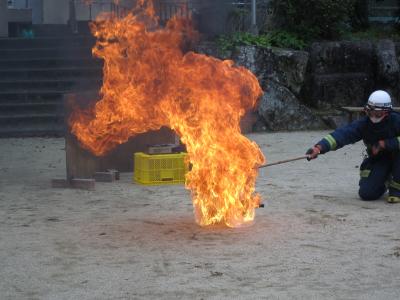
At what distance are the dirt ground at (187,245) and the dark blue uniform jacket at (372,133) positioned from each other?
25.3 inches

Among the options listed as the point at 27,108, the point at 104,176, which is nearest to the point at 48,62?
the point at 27,108

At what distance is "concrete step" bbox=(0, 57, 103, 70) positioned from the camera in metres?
17.4

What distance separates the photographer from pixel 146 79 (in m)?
9.76

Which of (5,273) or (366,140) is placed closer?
(5,273)

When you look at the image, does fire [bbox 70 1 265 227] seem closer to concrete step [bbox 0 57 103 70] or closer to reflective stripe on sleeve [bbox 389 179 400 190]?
reflective stripe on sleeve [bbox 389 179 400 190]

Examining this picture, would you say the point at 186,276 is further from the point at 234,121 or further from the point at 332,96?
the point at 332,96

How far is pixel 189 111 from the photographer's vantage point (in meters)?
8.05

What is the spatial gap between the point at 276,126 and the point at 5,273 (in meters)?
10.8

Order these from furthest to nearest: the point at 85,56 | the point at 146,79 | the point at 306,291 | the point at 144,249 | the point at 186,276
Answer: the point at 85,56 < the point at 146,79 < the point at 144,249 < the point at 186,276 < the point at 306,291

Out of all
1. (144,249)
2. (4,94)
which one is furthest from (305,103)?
(144,249)

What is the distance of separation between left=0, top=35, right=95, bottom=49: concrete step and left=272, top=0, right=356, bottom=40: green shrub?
4178 mm

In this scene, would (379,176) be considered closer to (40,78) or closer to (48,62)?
(40,78)

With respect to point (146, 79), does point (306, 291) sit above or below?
below

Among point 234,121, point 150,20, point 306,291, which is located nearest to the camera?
point 306,291
